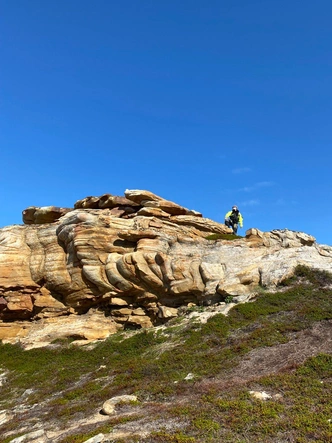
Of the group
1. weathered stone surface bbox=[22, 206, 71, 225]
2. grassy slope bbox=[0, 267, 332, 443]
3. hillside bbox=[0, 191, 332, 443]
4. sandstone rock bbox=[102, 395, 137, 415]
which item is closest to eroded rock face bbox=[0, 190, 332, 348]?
hillside bbox=[0, 191, 332, 443]

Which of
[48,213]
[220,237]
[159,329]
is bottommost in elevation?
[159,329]

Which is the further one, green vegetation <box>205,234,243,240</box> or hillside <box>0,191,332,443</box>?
green vegetation <box>205,234,243,240</box>

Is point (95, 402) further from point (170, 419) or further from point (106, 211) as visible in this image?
point (106, 211)

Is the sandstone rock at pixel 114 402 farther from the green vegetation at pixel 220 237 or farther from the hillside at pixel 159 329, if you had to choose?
the green vegetation at pixel 220 237

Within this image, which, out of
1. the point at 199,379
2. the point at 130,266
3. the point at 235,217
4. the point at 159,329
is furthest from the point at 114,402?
the point at 235,217

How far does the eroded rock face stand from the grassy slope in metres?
3.49

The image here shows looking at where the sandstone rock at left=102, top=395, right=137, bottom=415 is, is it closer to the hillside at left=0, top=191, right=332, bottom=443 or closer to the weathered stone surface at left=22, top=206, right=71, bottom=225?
the hillside at left=0, top=191, right=332, bottom=443

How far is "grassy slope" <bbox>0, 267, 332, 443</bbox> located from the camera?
36.9ft

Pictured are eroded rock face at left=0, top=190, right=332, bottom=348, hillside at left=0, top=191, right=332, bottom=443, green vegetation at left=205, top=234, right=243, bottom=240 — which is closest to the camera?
hillside at left=0, top=191, right=332, bottom=443

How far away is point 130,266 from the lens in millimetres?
32000

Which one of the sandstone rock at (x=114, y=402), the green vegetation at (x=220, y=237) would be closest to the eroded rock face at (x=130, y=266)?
the green vegetation at (x=220, y=237)

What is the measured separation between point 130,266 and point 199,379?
53.3ft

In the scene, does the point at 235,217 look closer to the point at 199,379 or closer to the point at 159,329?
the point at 159,329

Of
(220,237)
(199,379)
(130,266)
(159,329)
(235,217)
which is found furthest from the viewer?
(235,217)
